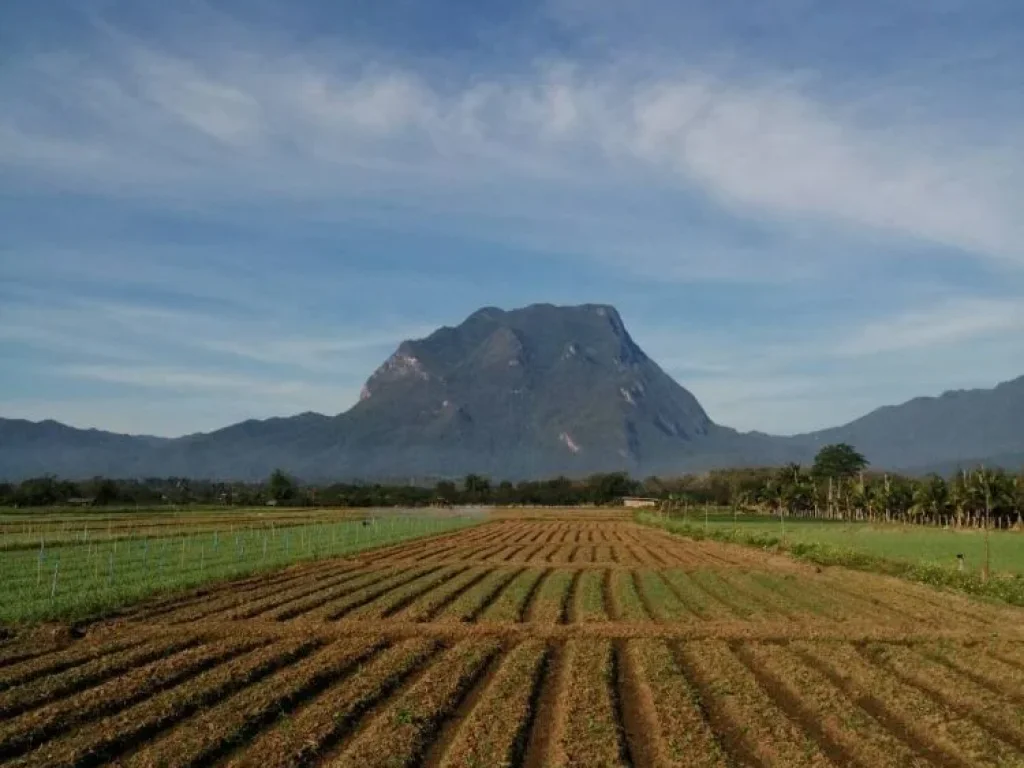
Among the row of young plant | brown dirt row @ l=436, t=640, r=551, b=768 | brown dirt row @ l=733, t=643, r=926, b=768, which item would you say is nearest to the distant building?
the row of young plant

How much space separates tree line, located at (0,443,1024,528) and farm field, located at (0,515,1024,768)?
53273 mm

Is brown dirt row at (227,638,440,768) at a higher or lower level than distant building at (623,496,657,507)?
lower

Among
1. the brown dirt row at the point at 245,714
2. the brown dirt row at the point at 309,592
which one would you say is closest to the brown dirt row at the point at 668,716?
the brown dirt row at the point at 245,714

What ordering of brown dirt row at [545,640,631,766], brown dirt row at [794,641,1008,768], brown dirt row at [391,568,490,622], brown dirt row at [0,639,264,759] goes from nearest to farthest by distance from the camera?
brown dirt row at [545,640,631,766], brown dirt row at [0,639,264,759], brown dirt row at [794,641,1008,768], brown dirt row at [391,568,490,622]

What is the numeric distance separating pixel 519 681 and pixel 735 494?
367 ft

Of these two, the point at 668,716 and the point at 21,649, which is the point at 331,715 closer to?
the point at 668,716

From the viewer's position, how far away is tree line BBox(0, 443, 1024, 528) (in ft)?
308

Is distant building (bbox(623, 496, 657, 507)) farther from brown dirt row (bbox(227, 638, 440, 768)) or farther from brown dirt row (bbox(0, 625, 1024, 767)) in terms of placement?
brown dirt row (bbox(227, 638, 440, 768))

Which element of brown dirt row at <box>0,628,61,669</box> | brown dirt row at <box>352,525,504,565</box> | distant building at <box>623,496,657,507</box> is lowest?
brown dirt row at <box>352,525,504,565</box>

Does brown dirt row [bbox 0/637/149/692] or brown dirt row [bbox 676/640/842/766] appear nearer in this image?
brown dirt row [bbox 676/640/842/766]

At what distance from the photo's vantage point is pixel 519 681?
14195mm

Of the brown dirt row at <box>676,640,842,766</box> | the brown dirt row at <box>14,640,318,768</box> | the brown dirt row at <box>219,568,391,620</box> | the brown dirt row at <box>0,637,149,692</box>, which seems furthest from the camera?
the brown dirt row at <box>219,568,391,620</box>

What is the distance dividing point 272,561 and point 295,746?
2595 cm

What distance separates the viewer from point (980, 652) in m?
17.9
